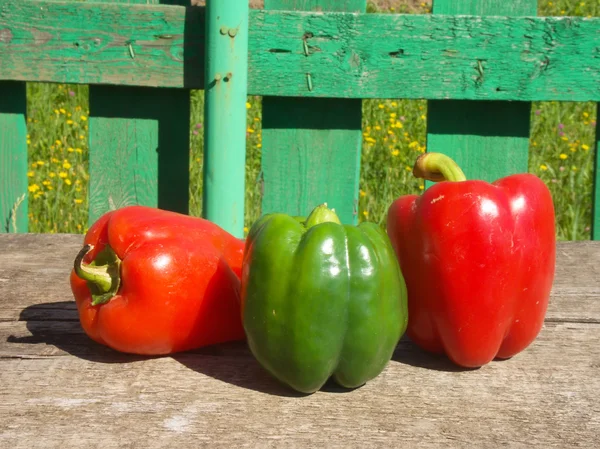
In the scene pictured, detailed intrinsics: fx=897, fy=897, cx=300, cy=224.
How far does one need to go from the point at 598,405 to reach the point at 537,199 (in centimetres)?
38

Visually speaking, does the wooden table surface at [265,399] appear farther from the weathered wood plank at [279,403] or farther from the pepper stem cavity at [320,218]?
the pepper stem cavity at [320,218]

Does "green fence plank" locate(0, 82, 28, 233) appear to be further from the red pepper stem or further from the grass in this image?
the red pepper stem

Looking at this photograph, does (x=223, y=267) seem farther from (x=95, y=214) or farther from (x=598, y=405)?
(x=95, y=214)

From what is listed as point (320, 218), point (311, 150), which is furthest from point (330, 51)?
point (320, 218)

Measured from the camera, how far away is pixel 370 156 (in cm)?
439

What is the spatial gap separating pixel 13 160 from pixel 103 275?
1.44 metres

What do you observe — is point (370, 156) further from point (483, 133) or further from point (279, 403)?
point (279, 403)

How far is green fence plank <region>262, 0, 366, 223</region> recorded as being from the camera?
277cm

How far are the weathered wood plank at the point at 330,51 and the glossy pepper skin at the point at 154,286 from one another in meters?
1.02

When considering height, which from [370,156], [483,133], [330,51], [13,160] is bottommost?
[370,156]

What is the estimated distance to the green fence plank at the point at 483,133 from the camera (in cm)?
279

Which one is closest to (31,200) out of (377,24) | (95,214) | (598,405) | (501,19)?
(95,214)

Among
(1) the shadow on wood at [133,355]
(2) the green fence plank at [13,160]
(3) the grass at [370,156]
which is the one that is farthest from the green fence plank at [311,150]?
(1) the shadow on wood at [133,355]

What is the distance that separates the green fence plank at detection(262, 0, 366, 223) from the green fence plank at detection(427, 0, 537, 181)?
0.83ft
